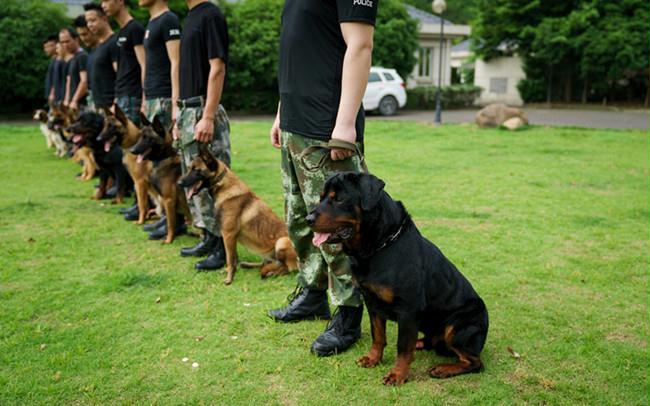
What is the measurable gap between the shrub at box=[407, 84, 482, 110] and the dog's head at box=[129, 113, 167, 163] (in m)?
22.2

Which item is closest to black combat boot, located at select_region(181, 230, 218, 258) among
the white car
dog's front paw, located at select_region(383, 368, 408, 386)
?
dog's front paw, located at select_region(383, 368, 408, 386)

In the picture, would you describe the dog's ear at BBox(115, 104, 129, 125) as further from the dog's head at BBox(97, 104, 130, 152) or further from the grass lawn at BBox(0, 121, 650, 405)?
the grass lawn at BBox(0, 121, 650, 405)

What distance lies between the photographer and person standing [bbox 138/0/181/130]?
205 inches

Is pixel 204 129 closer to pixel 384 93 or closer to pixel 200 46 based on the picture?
pixel 200 46

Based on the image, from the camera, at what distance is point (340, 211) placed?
2.70 metres

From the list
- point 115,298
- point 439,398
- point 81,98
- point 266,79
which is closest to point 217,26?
point 115,298

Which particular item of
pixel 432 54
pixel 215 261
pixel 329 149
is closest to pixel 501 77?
pixel 432 54

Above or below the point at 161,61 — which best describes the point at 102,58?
above

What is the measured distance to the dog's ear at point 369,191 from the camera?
2.67m

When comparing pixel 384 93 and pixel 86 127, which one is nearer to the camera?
pixel 86 127

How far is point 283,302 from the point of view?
13.5 feet

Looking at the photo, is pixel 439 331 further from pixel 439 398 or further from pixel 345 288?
pixel 345 288

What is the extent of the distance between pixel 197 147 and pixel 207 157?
0.98 feet

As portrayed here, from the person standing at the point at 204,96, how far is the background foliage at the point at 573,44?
2596 cm
